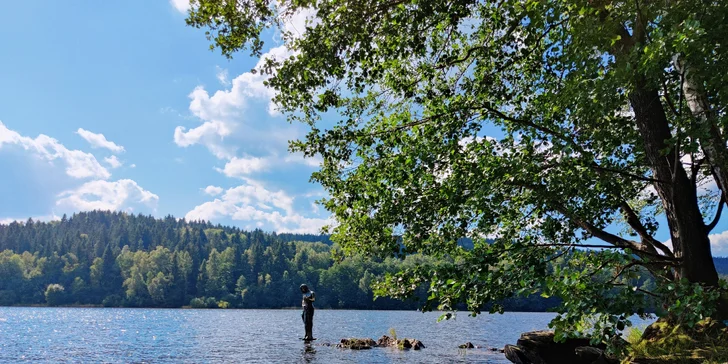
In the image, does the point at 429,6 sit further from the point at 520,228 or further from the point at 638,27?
the point at 520,228

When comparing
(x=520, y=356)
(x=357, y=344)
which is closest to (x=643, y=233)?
(x=520, y=356)

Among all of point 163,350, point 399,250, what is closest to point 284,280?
point 163,350

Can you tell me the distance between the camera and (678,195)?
12.0m

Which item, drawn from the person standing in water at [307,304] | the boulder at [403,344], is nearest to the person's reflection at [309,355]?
the person standing in water at [307,304]

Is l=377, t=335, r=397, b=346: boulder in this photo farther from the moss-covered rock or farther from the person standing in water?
the moss-covered rock

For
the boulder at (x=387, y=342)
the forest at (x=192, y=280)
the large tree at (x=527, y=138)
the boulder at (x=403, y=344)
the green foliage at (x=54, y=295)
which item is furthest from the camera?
the green foliage at (x=54, y=295)

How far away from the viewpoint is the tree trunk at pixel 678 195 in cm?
1158

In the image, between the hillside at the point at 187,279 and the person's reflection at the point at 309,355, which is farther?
the hillside at the point at 187,279

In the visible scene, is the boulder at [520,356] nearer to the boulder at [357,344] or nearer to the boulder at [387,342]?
the boulder at [357,344]

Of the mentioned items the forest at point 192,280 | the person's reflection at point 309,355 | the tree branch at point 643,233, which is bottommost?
the person's reflection at point 309,355

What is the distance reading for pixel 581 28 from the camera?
8.39 meters

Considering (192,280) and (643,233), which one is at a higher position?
(192,280)

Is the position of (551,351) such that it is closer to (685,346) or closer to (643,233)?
(685,346)

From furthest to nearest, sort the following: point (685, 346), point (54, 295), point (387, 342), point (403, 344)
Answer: point (54, 295), point (387, 342), point (403, 344), point (685, 346)
